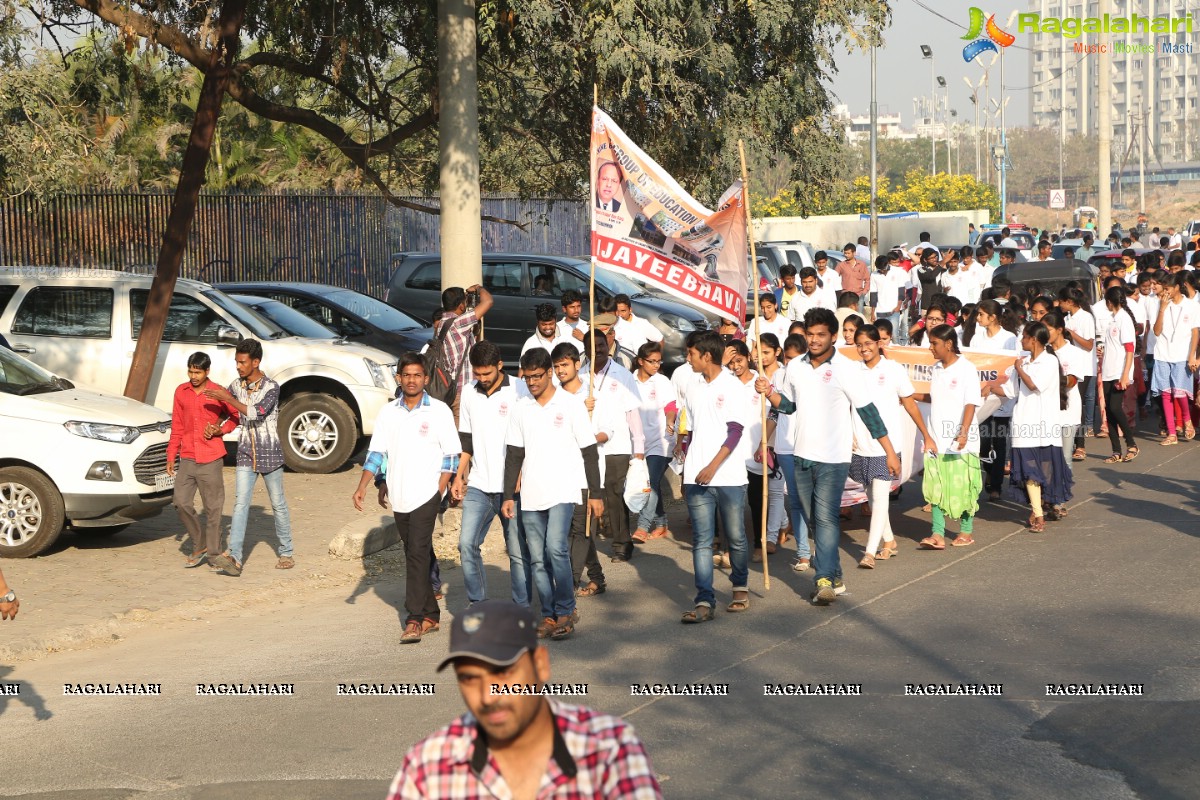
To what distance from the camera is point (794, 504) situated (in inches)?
403

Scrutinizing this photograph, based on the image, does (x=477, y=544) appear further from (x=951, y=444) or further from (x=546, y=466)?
(x=951, y=444)

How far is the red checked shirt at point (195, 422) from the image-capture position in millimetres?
10852

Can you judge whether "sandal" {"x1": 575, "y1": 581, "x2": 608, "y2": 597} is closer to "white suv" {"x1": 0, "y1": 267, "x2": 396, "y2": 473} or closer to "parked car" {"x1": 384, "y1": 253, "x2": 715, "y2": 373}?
"white suv" {"x1": 0, "y1": 267, "x2": 396, "y2": 473}

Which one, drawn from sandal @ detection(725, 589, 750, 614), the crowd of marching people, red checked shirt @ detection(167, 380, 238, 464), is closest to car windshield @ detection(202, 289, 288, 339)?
the crowd of marching people

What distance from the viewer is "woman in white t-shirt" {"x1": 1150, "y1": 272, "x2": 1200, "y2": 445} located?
16.4 m

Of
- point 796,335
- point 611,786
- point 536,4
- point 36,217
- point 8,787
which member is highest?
point 536,4

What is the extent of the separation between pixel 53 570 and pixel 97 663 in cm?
256

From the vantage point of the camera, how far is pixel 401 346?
16625 millimetres

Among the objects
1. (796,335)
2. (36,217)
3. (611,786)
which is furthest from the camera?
(36,217)

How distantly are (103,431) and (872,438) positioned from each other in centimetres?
588

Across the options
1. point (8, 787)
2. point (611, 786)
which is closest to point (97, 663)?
point (8, 787)

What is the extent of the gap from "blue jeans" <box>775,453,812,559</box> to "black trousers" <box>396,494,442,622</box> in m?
2.48

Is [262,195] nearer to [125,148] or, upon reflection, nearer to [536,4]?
[125,148]

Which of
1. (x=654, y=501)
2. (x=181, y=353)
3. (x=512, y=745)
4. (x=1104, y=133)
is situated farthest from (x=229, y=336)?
(x=1104, y=133)
